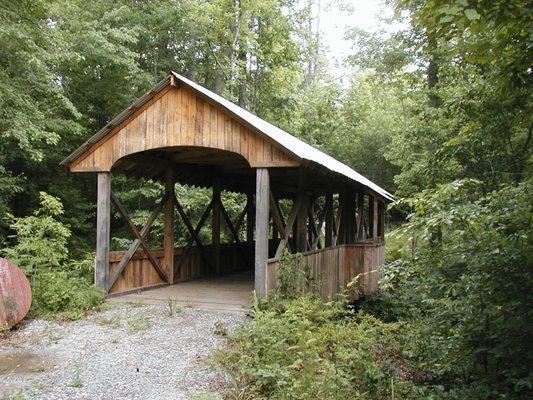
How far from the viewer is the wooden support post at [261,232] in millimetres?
7871

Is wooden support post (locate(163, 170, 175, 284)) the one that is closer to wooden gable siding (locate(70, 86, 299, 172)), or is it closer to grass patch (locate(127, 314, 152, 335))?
wooden gable siding (locate(70, 86, 299, 172))

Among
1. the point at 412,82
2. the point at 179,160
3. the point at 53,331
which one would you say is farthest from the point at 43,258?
the point at 412,82

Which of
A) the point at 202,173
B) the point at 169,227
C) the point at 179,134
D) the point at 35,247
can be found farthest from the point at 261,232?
the point at 35,247

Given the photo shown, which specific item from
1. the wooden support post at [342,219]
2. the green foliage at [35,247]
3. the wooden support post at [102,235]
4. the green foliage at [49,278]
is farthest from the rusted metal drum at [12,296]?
the wooden support post at [342,219]

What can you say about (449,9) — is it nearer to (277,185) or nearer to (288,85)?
(277,185)

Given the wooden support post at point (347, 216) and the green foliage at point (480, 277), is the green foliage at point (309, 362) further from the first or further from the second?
the wooden support post at point (347, 216)

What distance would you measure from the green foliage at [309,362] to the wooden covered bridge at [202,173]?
1.10 meters

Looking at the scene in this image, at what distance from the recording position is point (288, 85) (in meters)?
23.6

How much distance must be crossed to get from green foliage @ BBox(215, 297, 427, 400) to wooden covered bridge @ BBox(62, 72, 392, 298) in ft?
3.62

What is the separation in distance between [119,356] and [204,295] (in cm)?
364

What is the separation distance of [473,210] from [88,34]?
12.0 meters

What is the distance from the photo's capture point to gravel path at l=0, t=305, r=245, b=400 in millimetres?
4918

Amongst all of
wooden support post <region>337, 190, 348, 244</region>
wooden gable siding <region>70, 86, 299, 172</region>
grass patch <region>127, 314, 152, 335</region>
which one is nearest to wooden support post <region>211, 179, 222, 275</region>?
wooden support post <region>337, 190, 348, 244</region>

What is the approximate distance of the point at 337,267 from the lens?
11461mm
